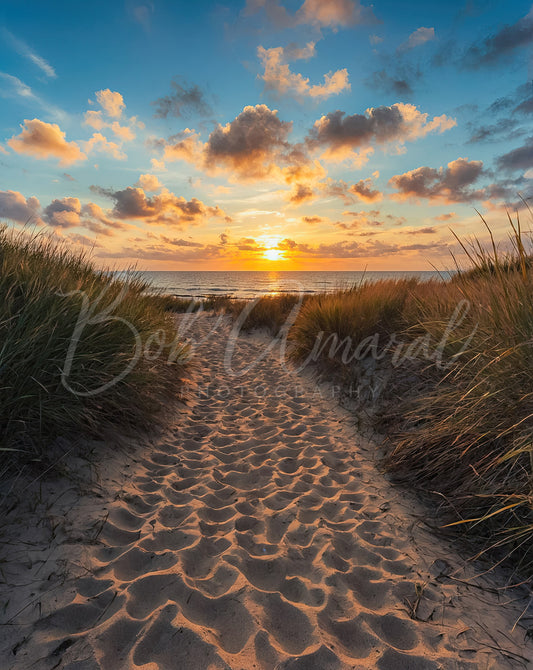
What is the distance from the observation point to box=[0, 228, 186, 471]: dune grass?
2729mm

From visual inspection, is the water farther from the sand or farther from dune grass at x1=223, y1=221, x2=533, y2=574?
the sand

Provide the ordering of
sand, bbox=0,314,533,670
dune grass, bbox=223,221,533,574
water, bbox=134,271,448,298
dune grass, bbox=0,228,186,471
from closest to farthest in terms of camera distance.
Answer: sand, bbox=0,314,533,670, dune grass, bbox=223,221,533,574, dune grass, bbox=0,228,186,471, water, bbox=134,271,448,298

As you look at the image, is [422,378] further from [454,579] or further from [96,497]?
[96,497]

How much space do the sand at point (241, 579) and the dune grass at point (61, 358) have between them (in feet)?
1.58

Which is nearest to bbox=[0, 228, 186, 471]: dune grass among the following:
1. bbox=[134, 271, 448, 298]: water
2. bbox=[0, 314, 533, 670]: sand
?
bbox=[0, 314, 533, 670]: sand

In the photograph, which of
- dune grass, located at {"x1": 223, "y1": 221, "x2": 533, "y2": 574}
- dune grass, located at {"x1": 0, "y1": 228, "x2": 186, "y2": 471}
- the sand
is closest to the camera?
the sand

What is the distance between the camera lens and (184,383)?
6266mm

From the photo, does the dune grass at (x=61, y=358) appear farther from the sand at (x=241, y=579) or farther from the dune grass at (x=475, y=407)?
the dune grass at (x=475, y=407)

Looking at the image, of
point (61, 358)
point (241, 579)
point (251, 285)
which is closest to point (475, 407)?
point (241, 579)

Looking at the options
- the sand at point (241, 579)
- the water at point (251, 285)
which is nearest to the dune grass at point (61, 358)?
the sand at point (241, 579)

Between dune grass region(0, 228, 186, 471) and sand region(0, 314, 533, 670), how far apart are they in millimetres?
482

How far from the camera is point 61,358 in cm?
322

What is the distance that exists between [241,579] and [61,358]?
2433mm

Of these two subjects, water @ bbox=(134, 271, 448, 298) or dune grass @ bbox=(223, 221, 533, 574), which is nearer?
dune grass @ bbox=(223, 221, 533, 574)
